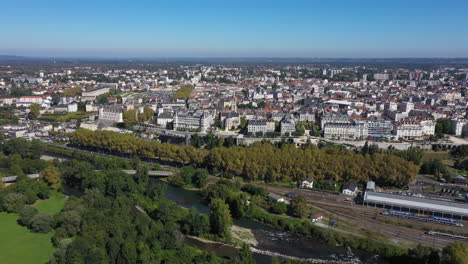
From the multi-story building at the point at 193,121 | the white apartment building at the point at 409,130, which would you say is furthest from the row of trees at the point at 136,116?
the white apartment building at the point at 409,130

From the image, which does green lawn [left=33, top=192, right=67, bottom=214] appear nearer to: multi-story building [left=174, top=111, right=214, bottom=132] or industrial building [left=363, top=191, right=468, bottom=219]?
industrial building [left=363, top=191, right=468, bottom=219]

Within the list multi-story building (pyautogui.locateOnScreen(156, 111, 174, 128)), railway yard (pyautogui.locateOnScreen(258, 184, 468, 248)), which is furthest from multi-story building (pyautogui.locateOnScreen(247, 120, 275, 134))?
railway yard (pyautogui.locateOnScreen(258, 184, 468, 248))

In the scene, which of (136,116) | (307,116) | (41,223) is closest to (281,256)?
(41,223)

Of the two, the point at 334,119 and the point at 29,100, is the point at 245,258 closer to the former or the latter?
the point at 334,119

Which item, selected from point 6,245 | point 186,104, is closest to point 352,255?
point 6,245

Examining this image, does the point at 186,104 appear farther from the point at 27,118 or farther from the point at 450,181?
the point at 450,181

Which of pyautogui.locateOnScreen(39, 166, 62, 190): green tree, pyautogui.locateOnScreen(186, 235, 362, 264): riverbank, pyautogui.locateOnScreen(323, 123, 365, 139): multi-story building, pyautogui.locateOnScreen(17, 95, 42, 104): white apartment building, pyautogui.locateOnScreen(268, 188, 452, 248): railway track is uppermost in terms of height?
pyautogui.locateOnScreen(17, 95, 42, 104): white apartment building

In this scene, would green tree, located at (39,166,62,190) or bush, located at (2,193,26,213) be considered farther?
green tree, located at (39,166,62,190)
